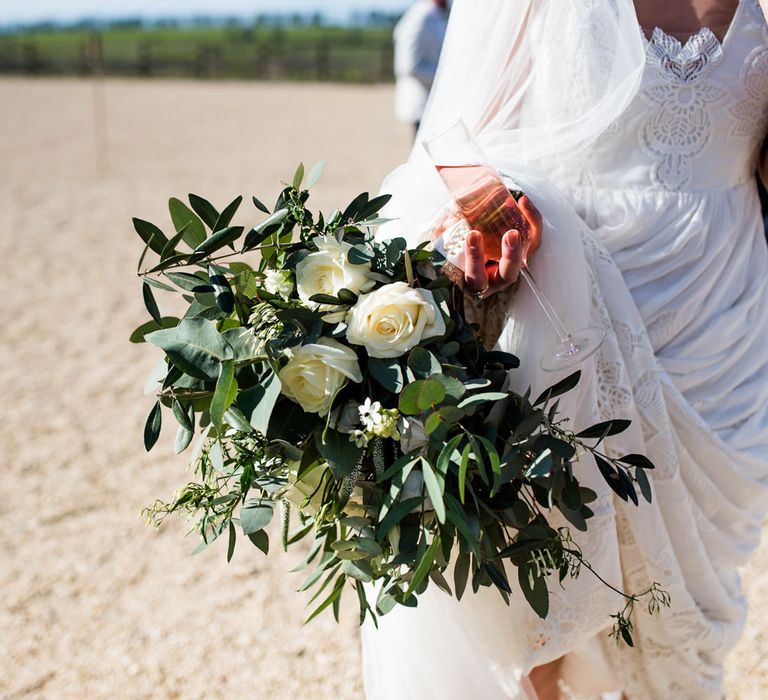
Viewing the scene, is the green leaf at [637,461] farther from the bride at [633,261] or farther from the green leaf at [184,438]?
the green leaf at [184,438]

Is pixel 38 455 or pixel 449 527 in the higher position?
pixel 449 527

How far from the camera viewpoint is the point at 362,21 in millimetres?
68000

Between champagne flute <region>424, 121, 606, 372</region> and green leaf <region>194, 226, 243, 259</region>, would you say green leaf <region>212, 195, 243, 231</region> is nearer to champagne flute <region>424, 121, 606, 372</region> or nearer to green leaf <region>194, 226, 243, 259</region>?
green leaf <region>194, 226, 243, 259</region>

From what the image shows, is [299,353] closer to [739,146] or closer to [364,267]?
[364,267]

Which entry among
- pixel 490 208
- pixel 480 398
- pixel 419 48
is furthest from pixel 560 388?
pixel 419 48

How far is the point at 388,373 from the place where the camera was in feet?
4.66

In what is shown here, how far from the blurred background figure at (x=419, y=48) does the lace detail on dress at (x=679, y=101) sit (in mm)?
5672

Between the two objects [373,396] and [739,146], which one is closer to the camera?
[373,396]

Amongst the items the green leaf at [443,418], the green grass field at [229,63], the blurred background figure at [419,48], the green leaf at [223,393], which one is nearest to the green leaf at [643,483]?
the green leaf at [443,418]

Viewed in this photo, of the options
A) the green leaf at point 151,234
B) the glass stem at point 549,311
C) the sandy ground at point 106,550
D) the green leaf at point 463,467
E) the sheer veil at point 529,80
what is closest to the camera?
the green leaf at point 463,467

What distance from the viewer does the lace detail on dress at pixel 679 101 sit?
183 cm

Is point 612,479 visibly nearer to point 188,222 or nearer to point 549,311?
point 549,311

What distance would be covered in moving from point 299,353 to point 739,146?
108 cm

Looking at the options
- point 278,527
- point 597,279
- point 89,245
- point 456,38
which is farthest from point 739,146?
point 89,245
